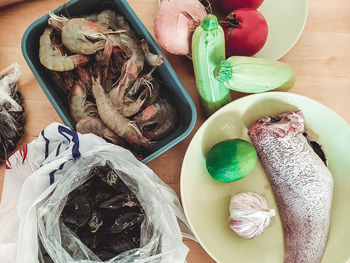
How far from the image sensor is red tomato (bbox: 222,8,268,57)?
700 mm

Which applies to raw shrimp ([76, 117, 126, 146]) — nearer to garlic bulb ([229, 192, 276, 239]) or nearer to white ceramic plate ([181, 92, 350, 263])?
white ceramic plate ([181, 92, 350, 263])

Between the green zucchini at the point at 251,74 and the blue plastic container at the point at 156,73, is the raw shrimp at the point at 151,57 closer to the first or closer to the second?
the blue plastic container at the point at 156,73

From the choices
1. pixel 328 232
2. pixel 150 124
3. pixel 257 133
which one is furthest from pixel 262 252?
pixel 150 124

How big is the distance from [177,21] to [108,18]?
6.2 inches

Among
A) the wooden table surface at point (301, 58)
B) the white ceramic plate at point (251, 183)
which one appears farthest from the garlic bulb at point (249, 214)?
the wooden table surface at point (301, 58)

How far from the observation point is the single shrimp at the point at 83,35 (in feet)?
2.24

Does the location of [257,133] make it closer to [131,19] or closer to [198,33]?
[198,33]

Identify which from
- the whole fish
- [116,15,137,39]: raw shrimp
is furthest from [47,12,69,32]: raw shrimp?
the whole fish

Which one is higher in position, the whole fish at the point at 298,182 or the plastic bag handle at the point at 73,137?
the plastic bag handle at the point at 73,137

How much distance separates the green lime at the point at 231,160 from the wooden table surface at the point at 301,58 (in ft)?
0.33

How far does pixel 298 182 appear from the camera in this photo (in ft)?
2.36

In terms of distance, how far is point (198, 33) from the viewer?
65 centimetres

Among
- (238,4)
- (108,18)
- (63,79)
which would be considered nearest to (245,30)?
(238,4)

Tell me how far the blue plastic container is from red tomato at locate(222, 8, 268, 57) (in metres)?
0.16
